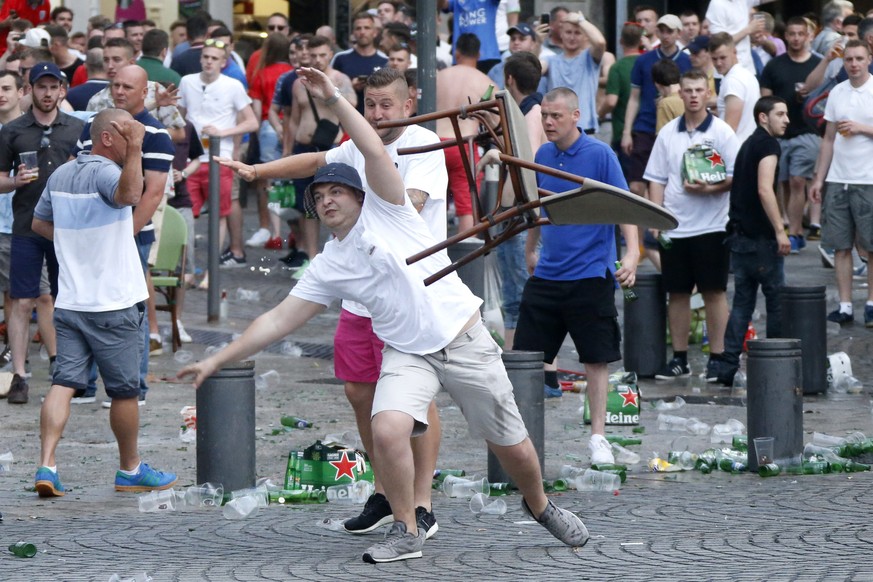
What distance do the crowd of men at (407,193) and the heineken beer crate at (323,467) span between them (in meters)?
0.35

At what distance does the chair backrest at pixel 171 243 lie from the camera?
40.1 ft

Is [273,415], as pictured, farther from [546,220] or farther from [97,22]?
[97,22]

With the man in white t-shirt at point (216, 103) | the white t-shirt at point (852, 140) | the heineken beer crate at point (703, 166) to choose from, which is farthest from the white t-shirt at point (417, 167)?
the man in white t-shirt at point (216, 103)

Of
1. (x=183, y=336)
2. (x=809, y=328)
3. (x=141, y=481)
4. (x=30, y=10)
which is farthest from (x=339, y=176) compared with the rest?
(x=30, y=10)

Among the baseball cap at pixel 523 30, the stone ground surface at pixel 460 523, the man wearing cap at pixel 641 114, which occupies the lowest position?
the stone ground surface at pixel 460 523

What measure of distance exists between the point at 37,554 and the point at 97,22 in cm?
1294

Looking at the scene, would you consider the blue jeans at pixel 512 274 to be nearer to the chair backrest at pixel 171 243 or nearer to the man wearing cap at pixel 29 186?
the chair backrest at pixel 171 243

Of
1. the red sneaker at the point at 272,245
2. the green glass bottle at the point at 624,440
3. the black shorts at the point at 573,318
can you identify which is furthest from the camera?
the red sneaker at the point at 272,245

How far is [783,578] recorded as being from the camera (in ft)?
18.6

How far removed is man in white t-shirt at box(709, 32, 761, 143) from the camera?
45.2 feet

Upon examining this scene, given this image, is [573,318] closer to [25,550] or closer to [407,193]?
[407,193]

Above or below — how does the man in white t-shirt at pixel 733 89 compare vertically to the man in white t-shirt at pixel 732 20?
below

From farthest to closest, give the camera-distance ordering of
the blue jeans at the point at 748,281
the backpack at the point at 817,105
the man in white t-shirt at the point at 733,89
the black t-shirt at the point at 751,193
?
the backpack at the point at 817,105, the man in white t-shirt at the point at 733,89, the blue jeans at the point at 748,281, the black t-shirt at the point at 751,193

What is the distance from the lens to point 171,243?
12.2 meters
